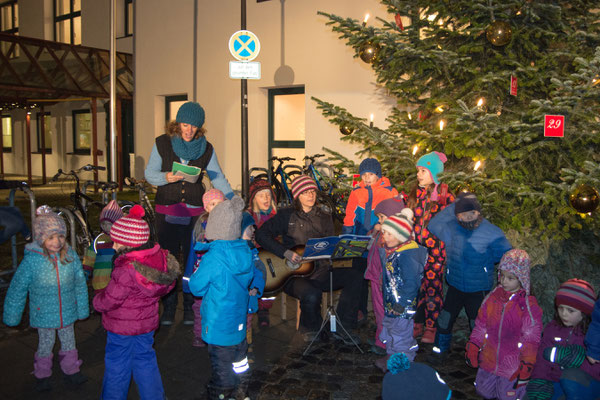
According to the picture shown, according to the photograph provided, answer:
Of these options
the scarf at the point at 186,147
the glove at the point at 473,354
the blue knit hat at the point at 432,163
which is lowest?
the glove at the point at 473,354

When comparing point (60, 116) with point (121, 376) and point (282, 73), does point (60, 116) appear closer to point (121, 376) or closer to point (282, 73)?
point (282, 73)

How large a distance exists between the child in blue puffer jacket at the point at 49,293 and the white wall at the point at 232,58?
7318 mm

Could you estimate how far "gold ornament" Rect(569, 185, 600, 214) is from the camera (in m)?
4.36

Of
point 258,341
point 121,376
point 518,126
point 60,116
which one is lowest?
point 258,341

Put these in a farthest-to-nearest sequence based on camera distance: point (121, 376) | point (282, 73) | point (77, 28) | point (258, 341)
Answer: point (77, 28), point (282, 73), point (258, 341), point (121, 376)

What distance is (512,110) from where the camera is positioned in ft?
18.4

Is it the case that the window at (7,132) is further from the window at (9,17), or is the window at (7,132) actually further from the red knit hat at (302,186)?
the red knit hat at (302,186)

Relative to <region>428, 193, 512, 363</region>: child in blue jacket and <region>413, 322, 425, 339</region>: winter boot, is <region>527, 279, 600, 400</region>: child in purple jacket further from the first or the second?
<region>413, 322, 425, 339</region>: winter boot

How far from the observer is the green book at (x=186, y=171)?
5.29m

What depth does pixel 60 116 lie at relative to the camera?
23.2 metres

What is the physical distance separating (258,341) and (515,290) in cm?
265

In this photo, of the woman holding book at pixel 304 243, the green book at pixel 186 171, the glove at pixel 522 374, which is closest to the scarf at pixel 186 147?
the green book at pixel 186 171

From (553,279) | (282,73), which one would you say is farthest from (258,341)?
(282,73)

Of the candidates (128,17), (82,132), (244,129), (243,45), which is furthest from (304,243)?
(82,132)
